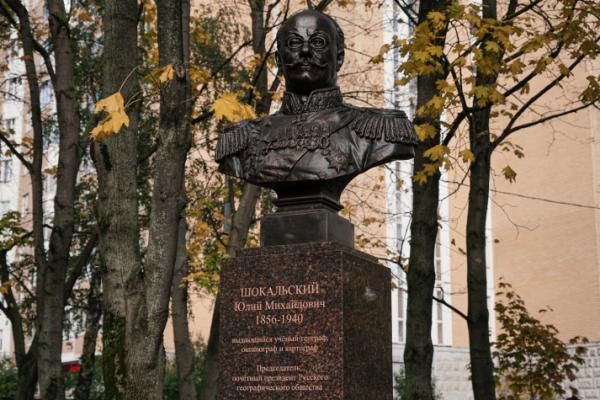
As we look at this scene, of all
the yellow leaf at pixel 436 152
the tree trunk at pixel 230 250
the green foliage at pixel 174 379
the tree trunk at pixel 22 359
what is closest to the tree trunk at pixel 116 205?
the yellow leaf at pixel 436 152

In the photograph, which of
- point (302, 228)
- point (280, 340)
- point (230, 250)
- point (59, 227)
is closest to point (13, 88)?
point (230, 250)

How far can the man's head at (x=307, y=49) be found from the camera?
646 centimetres

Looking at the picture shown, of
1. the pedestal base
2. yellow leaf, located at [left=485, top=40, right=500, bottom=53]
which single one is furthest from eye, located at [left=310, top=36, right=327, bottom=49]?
yellow leaf, located at [left=485, top=40, right=500, bottom=53]

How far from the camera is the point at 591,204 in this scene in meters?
23.6

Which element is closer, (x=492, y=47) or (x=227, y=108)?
(x=227, y=108)

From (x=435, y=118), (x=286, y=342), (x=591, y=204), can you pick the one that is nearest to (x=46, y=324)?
(x=435, y=118)

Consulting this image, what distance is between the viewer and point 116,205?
8016 millimetres

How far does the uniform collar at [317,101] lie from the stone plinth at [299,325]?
3.75 feet

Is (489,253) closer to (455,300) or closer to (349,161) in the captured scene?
(455,300)

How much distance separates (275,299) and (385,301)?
1000 millimetres

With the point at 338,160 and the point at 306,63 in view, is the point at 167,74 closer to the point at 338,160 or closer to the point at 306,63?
the point at 306,63

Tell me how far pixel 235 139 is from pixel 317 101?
27.0 inches

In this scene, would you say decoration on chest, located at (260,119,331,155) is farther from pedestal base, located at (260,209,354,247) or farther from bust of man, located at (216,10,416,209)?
pedestal base, located at (260,209,354,247)

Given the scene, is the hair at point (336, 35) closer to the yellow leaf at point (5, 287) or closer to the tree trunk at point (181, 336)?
the tree trunk at point (181, 336)
